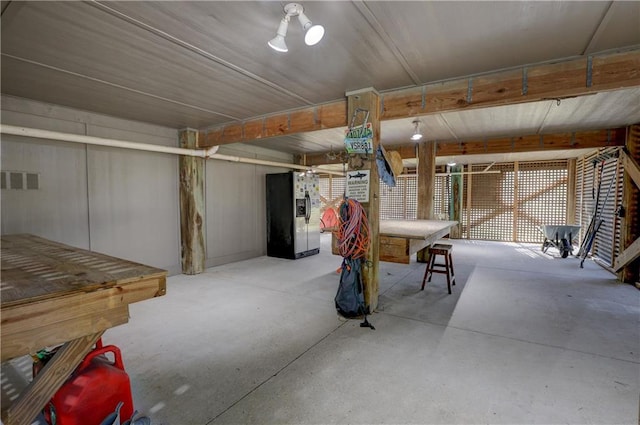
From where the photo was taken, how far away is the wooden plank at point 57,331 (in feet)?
3.27

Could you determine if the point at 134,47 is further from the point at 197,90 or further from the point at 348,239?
the point at 348,239

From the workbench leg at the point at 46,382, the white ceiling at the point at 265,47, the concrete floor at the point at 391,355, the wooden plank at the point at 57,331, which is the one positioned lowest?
the concrete floor at the point at 391,355

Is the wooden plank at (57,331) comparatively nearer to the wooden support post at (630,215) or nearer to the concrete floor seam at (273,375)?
the concrete floor seam at (273,375)

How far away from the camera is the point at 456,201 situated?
9516mm

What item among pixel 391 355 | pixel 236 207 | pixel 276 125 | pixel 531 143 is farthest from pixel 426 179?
pixel 391 355

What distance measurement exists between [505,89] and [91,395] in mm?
3803

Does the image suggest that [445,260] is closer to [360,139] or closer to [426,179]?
[426,179]

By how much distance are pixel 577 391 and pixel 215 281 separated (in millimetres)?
4382

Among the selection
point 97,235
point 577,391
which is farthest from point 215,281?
point 577,391

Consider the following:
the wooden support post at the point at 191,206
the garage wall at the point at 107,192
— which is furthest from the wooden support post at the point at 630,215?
the wooden support post at the point at 191,206

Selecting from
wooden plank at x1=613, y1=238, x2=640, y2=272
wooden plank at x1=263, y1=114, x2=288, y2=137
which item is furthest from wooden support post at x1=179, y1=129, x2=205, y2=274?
wooden plank at x1=613, y1=238, x2=640, y2=272

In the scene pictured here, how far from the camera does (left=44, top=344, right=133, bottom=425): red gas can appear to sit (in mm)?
1456

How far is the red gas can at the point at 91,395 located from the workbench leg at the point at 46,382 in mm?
190

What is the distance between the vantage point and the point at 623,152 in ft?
16.3
